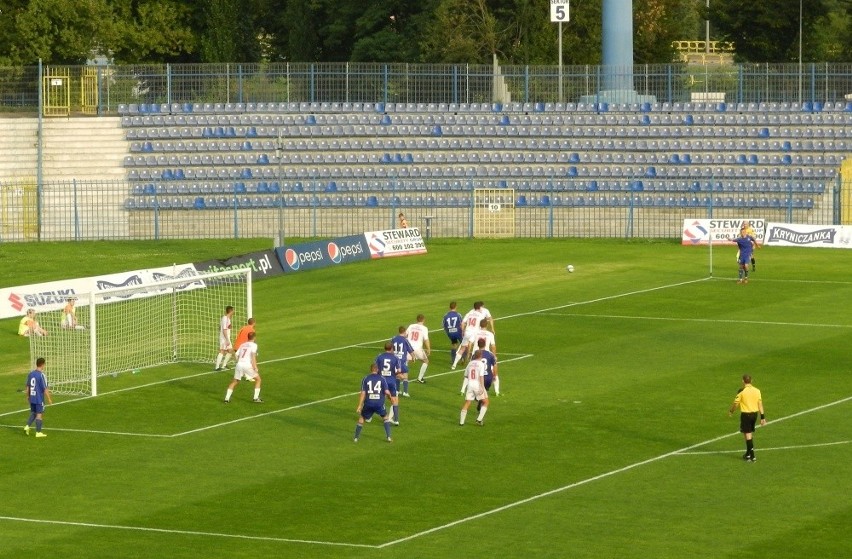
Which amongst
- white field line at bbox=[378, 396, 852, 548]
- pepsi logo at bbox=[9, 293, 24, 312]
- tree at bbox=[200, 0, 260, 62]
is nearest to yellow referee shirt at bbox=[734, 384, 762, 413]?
white field line at bbox=[378, 396, 852, 548]

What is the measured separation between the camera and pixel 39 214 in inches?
2495

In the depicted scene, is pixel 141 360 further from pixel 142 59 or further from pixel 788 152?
pixel 142 59

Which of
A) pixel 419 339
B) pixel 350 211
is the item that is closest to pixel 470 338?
pixel 419 339

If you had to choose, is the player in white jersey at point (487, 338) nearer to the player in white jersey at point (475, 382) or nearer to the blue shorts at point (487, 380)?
the blue shorts at point (487, 380)

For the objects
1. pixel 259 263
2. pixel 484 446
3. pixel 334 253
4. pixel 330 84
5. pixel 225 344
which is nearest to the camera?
pixel 484 446

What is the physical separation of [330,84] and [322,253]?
16972 mm

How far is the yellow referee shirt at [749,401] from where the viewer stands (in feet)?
85.4

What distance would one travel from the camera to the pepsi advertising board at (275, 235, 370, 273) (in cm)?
5284

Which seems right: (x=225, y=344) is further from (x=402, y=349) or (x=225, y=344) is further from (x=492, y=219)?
(x=492, y=219)

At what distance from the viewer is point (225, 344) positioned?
36.2m

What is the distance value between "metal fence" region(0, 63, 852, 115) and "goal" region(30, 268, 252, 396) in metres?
22.5

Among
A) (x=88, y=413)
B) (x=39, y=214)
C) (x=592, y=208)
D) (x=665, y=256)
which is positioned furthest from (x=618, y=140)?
(x=88, y=413)

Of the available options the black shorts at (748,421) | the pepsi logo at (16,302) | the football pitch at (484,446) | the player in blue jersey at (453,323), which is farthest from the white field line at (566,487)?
the pepsi logo at (16,302)

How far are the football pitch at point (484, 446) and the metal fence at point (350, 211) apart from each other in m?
16.0
